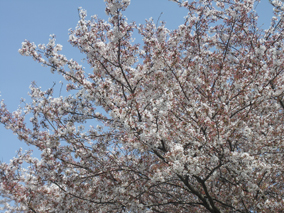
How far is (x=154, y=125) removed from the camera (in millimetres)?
6820

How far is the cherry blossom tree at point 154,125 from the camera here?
641 centimetres

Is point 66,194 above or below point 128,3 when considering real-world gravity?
below

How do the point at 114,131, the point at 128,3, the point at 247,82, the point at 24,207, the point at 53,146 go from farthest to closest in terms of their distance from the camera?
1. the point at 24,207
2. the point at 114,131
3. the point at 53,146
4. the point at 247,82
5. the point at 128,3

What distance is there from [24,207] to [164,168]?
6178 mm

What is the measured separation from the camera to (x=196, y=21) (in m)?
9.63

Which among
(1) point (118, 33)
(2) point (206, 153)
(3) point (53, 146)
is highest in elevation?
(1) point (118, 33)

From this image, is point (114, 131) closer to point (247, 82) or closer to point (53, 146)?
point (53, 146)

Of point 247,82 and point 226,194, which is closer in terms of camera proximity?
point 247,82

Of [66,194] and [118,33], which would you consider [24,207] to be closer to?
[66,194]

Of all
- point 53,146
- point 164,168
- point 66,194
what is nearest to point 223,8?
point 164,168

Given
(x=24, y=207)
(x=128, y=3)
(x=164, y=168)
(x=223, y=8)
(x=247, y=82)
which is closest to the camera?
(x=164, y=168)

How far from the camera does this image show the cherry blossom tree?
6.41 metres

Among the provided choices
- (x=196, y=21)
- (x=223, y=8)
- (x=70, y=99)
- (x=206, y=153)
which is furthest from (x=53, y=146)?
(x=223, y=8)

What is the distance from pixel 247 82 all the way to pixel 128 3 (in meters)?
3.93
